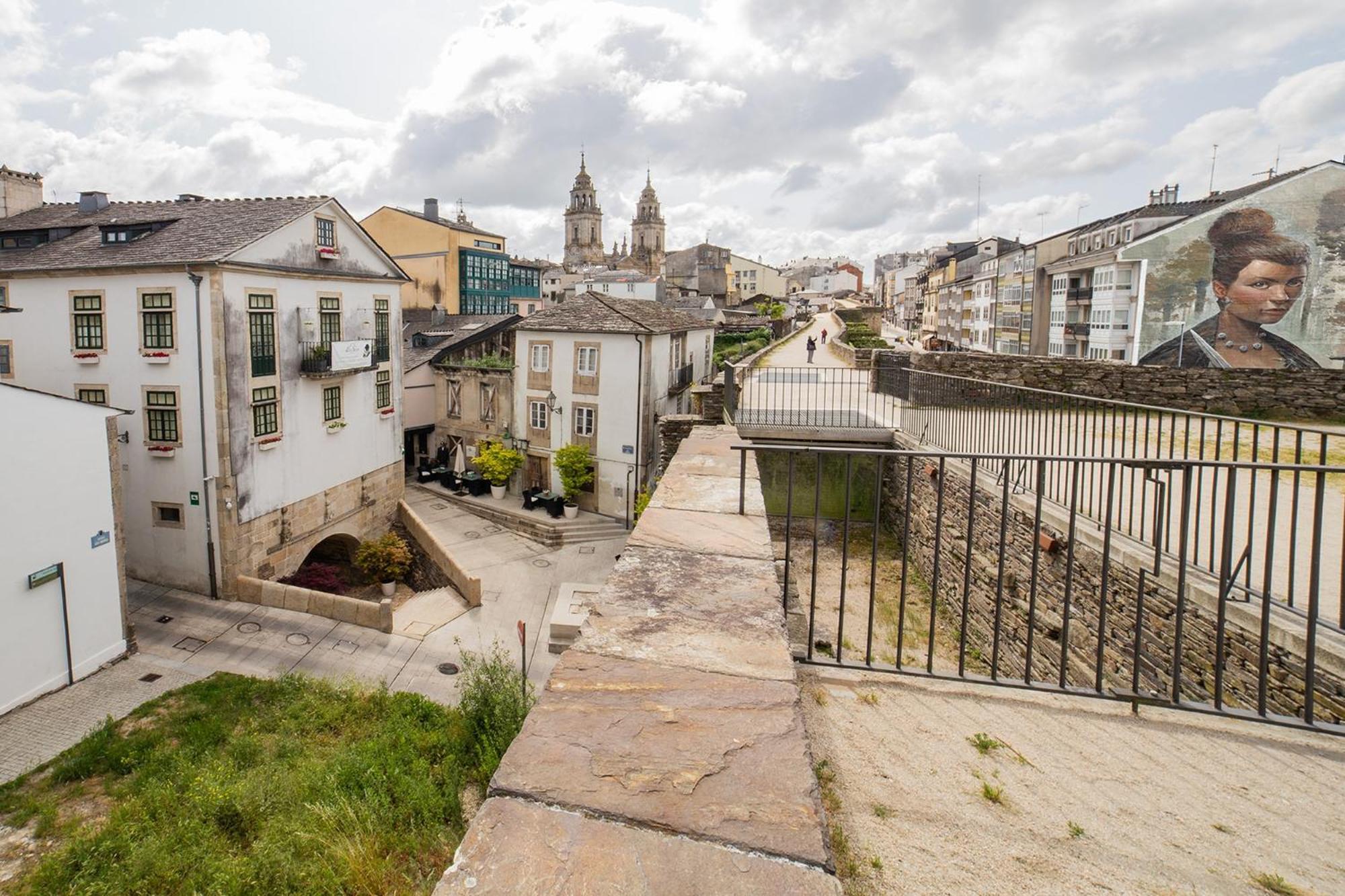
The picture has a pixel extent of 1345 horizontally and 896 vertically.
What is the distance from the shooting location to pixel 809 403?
17.2 metres

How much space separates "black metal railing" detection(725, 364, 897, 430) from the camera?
520 inches

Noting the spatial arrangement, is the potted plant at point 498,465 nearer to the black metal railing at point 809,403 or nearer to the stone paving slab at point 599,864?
the black metal railing at point 809,403

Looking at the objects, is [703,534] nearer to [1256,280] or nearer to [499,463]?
[499,463]

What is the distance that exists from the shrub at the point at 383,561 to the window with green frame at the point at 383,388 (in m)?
5.16

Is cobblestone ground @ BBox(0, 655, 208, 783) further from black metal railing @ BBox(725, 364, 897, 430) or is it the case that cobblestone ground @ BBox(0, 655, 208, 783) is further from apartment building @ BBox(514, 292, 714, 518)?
apartment building @ BBox(514, 292, 714, 518)

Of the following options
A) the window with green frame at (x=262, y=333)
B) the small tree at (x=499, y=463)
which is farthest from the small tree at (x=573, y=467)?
the window with green frame at (x=262, y=333)

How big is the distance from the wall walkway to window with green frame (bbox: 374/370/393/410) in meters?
22.4

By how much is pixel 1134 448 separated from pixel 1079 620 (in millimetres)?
2481

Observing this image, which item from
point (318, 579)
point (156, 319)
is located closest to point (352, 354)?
point (156, 319)

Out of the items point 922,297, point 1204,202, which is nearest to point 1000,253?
point 1204,202

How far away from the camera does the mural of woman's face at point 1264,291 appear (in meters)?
31.5

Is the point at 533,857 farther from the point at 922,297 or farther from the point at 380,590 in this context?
the point at 922,297

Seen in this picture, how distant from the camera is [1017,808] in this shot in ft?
8.52

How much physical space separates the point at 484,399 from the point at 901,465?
19677mm
